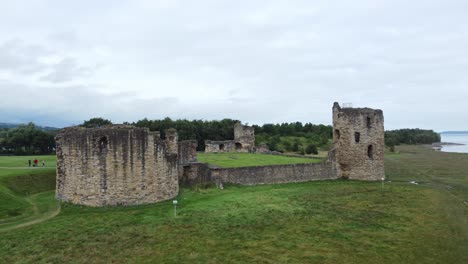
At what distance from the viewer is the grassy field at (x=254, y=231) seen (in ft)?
40.0

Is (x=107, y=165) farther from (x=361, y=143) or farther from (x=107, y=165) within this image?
(x=361, y=143)

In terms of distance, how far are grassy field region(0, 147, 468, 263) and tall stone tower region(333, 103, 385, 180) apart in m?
7.69

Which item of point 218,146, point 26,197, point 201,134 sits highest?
point 201,134

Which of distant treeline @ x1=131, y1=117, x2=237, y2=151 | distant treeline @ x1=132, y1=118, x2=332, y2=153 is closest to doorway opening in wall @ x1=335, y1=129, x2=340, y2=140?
distant treeline @ x1=132, y1=118, x2=332, y2=153

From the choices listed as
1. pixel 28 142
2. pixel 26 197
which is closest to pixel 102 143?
pixel 26 197

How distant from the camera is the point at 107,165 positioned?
60.6ft

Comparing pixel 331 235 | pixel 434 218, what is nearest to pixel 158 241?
pixel 331 235

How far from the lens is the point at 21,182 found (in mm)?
21844

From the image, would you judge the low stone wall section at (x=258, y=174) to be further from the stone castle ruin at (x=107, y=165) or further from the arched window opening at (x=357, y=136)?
the stone castle ruin at (x=107, y=165)

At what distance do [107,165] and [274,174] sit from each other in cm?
1142

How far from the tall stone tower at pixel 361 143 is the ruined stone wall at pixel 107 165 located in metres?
15.9

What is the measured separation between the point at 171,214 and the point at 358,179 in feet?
56.3

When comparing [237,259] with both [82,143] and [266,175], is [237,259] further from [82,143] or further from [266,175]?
[266,175]

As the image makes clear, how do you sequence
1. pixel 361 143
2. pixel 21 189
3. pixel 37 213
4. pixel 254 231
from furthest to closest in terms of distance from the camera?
pixel 361 143 → pixel 21 189 → pixel 37 213 → pixel 254 231
